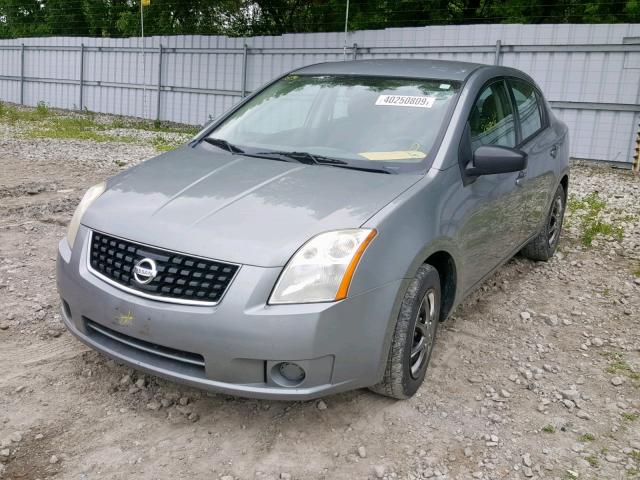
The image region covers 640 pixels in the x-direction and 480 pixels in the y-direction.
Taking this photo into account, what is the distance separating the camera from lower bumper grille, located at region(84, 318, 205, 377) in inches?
104

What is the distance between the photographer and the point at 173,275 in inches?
104

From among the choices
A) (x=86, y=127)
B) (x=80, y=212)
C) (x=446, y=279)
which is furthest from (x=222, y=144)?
(x=86, y=127)

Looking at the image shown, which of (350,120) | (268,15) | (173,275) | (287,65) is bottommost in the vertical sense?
(173,275)

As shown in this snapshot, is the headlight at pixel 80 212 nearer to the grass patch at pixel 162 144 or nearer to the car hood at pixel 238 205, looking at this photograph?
the car hood at pixel 238 205

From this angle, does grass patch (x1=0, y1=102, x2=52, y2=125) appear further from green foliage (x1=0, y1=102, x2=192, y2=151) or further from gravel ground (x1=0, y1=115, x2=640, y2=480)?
gravel ground (x1=0, y1=115, x2=640, y2=480)

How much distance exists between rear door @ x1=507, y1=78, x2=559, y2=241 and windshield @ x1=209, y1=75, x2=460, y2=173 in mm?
975

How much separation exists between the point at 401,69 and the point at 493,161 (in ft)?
3.49

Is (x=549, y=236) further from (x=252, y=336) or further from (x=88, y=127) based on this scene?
(x=88, y=127)

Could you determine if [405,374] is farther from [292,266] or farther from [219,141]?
[219,141]

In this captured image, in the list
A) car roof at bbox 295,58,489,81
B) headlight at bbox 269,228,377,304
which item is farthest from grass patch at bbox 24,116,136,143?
headlight at bbox 269,228,377,304

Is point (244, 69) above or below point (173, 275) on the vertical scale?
above

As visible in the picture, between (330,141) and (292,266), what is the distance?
1294mm

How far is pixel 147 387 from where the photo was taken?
3.21m

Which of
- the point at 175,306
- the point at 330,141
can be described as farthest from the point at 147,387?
the point at 330,141
